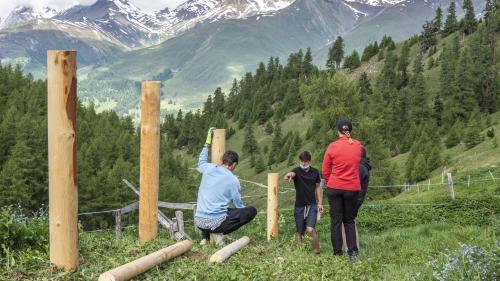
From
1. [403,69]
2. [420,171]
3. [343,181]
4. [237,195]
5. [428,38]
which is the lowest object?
[420,171]

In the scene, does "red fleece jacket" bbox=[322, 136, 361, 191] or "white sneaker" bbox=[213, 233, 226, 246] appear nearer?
"red fleece jacket" bbox=[322, 136, 361, 191]

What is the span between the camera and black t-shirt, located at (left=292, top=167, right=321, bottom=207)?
11562 millimetres

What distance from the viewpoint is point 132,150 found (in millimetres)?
86312

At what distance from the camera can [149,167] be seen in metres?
9.71

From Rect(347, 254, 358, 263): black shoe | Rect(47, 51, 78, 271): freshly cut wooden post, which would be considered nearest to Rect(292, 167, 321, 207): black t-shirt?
Rect(347, 254, 358, 263): black shoe

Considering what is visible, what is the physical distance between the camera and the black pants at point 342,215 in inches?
390

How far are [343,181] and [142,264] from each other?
4.44 metres

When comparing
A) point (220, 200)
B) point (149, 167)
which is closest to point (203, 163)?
point (220, 200)

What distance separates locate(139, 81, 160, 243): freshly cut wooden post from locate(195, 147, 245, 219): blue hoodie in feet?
3.14

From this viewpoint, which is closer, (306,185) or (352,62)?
(306,185)

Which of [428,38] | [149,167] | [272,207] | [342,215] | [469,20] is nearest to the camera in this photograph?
[149,167]

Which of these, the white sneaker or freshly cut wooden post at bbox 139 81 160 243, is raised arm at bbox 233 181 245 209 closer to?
the white sneaker

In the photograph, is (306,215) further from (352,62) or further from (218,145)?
(352,62)

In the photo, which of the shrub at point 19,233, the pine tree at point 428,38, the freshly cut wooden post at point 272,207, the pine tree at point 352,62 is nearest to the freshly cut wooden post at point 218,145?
the freshly cut wooden post at point 272,207
